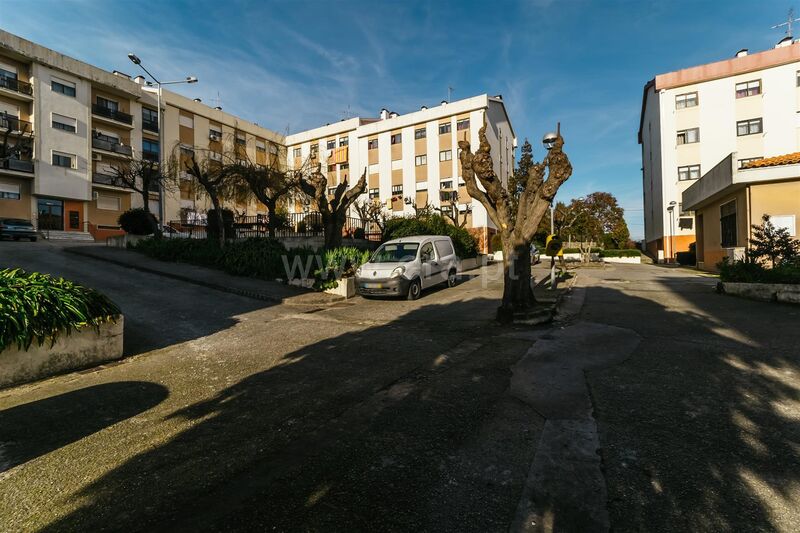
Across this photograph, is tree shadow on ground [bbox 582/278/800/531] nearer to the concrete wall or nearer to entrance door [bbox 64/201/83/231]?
the concrete wall

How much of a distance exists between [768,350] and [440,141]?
35333 millimetres

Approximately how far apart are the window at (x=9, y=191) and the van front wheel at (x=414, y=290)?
34.2 m

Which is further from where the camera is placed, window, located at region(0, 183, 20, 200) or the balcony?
the balcony

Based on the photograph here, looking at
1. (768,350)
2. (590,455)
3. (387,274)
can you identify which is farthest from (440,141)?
(590,455)

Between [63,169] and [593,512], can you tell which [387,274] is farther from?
[63,169]

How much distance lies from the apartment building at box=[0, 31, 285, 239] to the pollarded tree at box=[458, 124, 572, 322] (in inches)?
735

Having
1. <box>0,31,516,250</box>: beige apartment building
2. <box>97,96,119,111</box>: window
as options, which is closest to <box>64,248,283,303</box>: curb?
<box>0,31,516,250</box>: beige apartment building

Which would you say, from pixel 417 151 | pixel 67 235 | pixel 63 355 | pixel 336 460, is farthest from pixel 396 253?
pixel 67 235

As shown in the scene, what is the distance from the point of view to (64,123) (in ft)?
99.7

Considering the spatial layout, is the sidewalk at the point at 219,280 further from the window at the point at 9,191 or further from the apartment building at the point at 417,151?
the apartment building at the point at 417,151

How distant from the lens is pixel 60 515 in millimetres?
2217

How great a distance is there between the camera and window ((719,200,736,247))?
645 inches

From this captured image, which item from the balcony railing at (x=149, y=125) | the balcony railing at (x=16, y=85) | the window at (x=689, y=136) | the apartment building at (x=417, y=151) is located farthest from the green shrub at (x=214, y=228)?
the window at (x=689, y=136)

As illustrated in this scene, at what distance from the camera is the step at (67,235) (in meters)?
26.0
